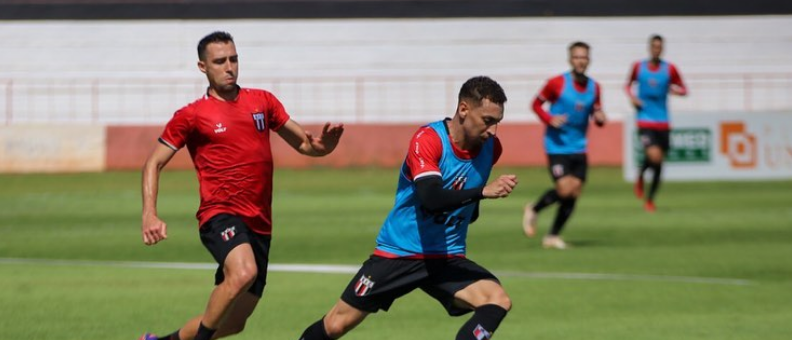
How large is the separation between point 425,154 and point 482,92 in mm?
448

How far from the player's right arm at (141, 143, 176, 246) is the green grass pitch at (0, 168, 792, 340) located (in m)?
2.03

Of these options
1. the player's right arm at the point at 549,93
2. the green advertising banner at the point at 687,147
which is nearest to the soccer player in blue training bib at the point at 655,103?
the player's right arm at the point at 549,93

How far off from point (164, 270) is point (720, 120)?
56.3 ft

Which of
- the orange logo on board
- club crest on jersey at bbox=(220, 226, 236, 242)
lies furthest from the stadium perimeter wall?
club crest on jersey at bbox=(220, 226, 236, 242)

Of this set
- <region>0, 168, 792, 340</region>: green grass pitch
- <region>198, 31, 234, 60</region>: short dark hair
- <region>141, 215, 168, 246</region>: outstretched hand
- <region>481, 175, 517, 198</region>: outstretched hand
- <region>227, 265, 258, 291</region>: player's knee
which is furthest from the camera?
<region>0, 168, 792, 340</region>: green grass pitch

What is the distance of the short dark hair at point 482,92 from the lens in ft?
24.6

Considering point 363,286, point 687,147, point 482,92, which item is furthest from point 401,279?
point 687,147

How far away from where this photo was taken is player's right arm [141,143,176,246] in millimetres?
7832

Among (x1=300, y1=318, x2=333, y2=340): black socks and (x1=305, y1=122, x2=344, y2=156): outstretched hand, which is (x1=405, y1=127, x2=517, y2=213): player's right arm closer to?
(x1=300, y1=318, x2=333, y2=340): black socks

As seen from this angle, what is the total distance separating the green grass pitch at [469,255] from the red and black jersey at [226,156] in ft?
5.82

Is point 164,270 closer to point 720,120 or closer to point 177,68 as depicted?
point 720,120

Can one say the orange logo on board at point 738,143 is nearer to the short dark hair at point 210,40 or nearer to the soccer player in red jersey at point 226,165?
the soccer player in red jersey at point 226,165

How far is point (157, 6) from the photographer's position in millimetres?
39594

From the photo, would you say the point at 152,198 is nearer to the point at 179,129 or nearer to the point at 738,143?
the point at 179,129
